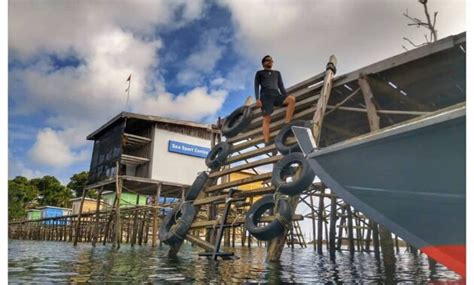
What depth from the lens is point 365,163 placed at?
253 cm

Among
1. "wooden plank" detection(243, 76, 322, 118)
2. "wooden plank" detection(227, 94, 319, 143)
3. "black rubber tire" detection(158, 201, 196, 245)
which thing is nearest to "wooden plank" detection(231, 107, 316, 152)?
"wooden plank" detection(227, 94, 319, 143)

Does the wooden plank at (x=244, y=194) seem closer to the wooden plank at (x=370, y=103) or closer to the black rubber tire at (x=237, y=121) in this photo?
the black rubber tire at (x=237, y=121)

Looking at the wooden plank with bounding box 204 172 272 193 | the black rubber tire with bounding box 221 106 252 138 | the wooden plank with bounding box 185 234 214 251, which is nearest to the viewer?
the wooden plank with bounding box 204 172 272 193

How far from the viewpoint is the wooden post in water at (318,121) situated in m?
5.46

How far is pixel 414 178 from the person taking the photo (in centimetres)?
240

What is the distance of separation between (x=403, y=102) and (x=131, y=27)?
4.84 meters

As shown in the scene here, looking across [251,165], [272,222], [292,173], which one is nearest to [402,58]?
[292,173]

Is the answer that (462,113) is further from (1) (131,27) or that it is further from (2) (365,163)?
(1) (131,27)

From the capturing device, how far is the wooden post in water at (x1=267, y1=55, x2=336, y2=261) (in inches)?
215

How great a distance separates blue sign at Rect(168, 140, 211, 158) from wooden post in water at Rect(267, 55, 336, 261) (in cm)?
1176

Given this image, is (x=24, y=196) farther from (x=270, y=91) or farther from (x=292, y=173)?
(x=292, y=173)

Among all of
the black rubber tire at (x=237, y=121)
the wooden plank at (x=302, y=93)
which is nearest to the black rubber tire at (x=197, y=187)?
the black rubber tire at (x=237, y=121)

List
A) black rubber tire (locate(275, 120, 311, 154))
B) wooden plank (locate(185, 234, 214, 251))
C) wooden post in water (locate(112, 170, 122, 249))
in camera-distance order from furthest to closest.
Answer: wooden post in water (locate(112, 170, 122, 249)) → wooden plank (locate(185, 234, 214, 251)) → black rubber tire (locate(275, 120, 311, 154))

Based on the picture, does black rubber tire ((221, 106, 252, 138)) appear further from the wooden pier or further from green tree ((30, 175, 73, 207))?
green tree ((30, 175, 73, 207))
